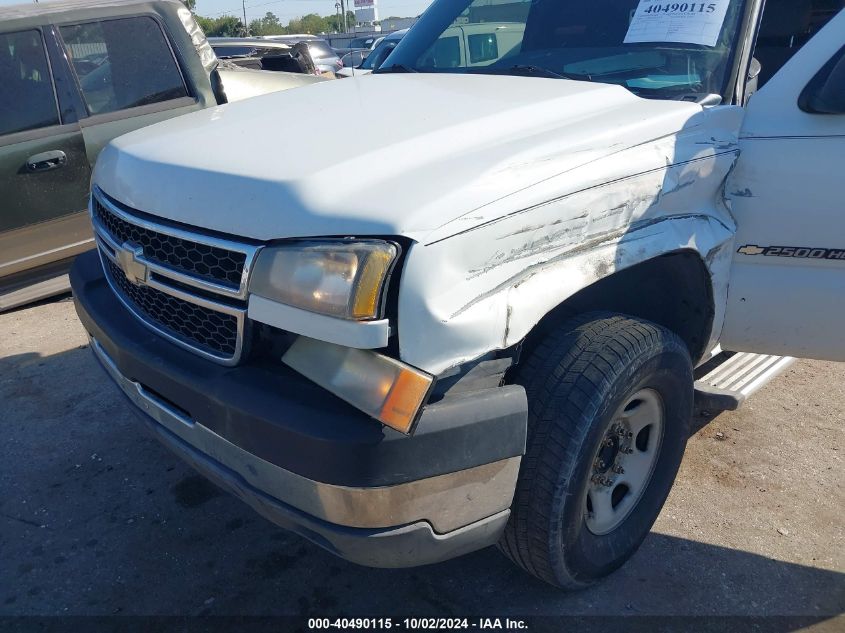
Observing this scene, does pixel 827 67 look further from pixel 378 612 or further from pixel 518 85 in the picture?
pixel 378 612

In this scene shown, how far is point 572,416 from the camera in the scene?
205 cm

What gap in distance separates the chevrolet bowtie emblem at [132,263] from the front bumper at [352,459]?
0.96 feet

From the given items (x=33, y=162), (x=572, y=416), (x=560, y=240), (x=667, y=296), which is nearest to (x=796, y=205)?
(x=667, y=296)

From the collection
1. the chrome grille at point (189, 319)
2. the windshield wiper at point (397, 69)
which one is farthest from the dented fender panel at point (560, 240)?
the windshield wiper at point (397, 69)

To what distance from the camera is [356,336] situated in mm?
1703

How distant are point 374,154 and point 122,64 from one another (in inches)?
139

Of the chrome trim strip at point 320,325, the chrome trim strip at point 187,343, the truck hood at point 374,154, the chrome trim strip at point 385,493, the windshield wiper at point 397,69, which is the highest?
the windshield wiper at point 397,69

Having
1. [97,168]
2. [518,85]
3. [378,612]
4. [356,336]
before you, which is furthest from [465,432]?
[97,168]

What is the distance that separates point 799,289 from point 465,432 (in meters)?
1.49

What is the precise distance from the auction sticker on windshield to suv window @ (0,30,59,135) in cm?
344

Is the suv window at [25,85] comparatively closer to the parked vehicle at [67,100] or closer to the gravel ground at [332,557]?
the parked vehicle at [67,100]

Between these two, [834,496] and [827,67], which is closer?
[827,67]

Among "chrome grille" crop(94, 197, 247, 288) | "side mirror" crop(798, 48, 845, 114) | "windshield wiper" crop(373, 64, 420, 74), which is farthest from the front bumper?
"windshield wiper" crop(373, 64, 420, 74)

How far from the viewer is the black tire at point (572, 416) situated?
81.0 inches
